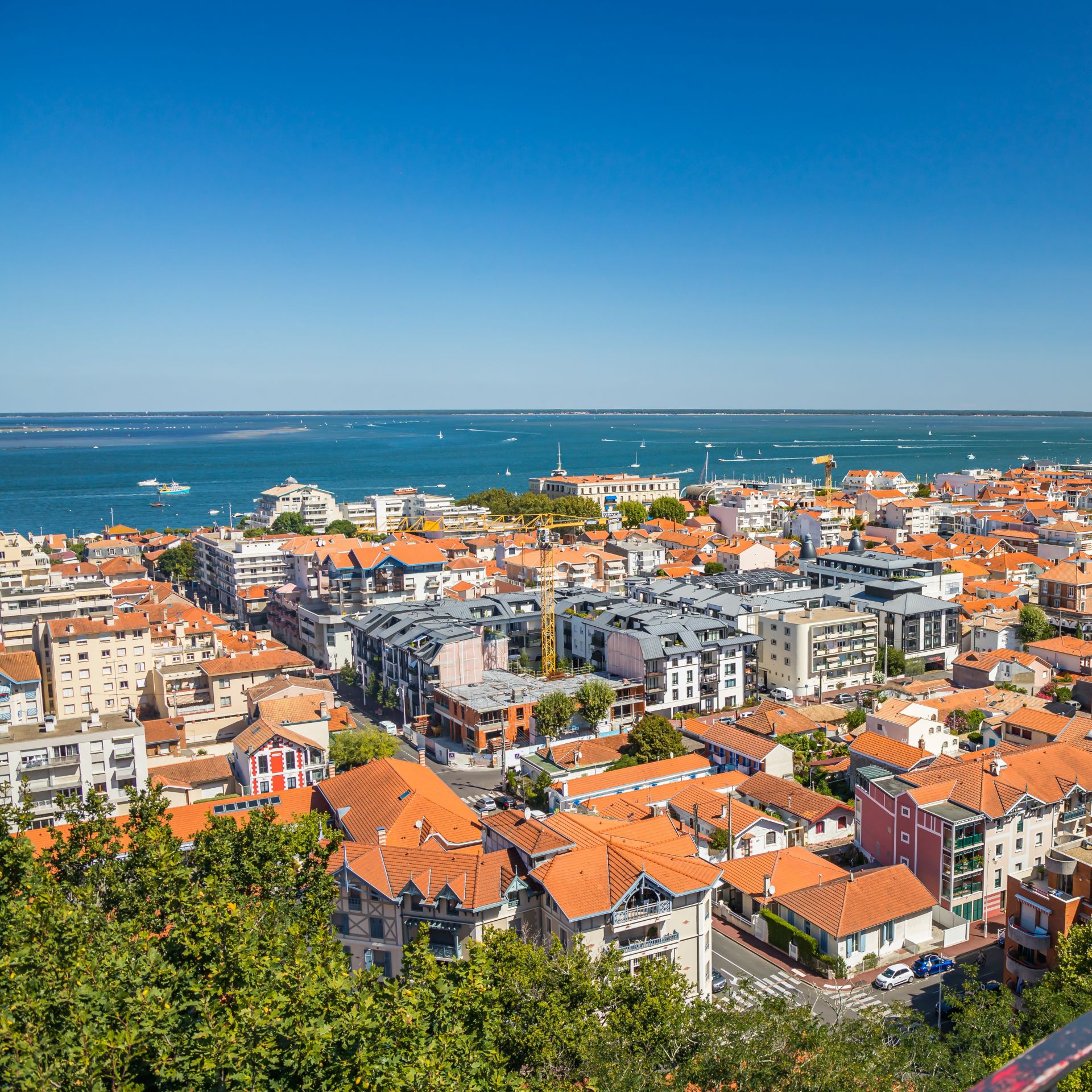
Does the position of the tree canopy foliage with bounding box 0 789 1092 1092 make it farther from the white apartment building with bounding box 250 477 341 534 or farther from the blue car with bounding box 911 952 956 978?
the white apartment building with bounding box 250 477 341 534

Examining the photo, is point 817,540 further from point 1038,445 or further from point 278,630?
point 1038,445

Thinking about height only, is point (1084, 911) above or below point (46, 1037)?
below

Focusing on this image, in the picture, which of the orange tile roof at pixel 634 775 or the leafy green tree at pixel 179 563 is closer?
the orange tile roof at pixel 634 775

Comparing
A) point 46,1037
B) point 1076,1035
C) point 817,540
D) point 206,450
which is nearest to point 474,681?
point 46,1037

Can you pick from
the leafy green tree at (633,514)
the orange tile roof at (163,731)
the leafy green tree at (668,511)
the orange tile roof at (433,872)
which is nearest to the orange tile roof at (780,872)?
the orange tile roof at (433,872)

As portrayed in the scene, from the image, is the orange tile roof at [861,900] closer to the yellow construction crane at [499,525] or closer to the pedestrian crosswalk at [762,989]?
the pedestrian crosswalk at [762,989]

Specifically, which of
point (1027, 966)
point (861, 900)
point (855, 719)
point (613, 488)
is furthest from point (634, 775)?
point (613, 488)
